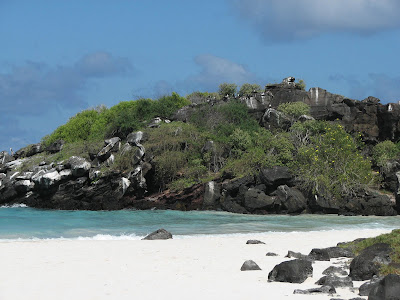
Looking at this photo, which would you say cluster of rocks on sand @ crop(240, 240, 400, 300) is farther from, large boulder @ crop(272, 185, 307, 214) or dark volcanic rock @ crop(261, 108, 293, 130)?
dark volcanic rock @ crop(261, 108, 293, 130)

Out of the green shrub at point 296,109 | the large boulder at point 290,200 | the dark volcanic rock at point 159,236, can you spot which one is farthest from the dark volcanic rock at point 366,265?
the green shrub at point 296,109

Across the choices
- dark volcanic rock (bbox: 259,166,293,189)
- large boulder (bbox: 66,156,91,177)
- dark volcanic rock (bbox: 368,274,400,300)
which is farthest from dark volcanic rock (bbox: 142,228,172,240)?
large boulder (bbox: 66,156,91,177)

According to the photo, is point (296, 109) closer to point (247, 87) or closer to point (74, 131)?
point (74, 131)

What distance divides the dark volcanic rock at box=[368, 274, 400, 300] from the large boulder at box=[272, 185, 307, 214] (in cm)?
2430

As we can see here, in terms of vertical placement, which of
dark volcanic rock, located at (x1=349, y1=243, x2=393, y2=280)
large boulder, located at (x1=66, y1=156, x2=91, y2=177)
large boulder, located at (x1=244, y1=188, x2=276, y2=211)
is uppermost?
large boulder, located at (x1=66, y1=156, x2=91, y2=177)

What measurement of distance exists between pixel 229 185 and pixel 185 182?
406cm

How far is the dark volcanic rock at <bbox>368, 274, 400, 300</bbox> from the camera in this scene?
6207mm

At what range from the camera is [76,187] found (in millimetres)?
39906

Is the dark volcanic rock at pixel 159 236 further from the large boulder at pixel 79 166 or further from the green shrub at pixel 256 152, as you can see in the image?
the large boulder at pixel 79 166

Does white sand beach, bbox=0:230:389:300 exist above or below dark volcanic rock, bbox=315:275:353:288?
below

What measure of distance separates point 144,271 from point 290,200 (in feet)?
73.2

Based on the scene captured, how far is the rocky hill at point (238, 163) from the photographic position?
32.1 meters

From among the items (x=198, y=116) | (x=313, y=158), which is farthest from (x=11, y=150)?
(x=313, y=158)

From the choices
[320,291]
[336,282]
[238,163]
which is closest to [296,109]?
[238,163]
